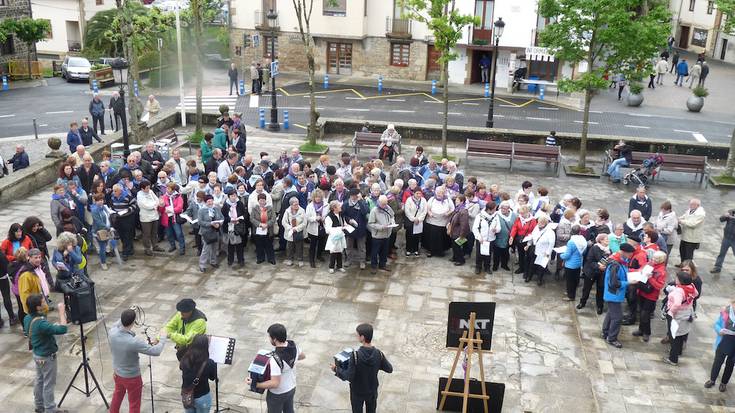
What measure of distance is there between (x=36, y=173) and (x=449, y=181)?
1090cm

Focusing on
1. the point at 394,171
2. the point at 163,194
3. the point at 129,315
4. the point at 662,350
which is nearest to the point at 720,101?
the point at 394,171

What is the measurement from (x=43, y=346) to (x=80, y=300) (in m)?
0.92

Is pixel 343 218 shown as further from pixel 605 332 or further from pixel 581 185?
pixel 581 185

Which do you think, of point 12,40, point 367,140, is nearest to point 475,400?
point 367,140

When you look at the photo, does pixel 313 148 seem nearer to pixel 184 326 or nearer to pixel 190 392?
pixel 184 326

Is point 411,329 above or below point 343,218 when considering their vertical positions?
below

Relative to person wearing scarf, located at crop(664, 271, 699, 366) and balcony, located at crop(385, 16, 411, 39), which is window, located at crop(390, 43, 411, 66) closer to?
balcony, located at crop(385, 16, 411, 39)

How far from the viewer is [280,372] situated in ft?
27.3

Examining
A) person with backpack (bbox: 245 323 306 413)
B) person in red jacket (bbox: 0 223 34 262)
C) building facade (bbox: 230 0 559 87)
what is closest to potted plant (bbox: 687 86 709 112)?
building facade (bbox: 230 0 559 87)

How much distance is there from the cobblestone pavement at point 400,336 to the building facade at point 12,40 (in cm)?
3096

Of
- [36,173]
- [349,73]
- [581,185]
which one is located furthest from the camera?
[349,73]

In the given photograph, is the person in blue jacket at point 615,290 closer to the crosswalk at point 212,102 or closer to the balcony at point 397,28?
the crosswalk at point 212,102

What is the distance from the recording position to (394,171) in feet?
56.2

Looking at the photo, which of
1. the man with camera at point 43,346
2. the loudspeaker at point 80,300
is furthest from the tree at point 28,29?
the man with camera at point 43,346
